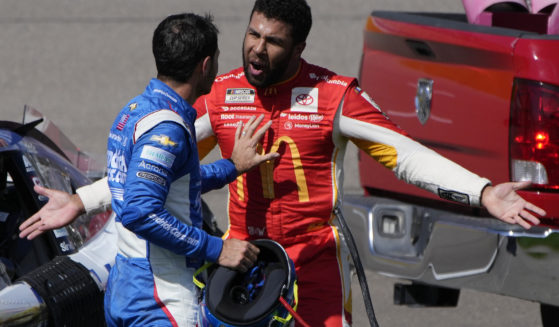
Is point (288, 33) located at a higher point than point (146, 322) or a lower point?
higher

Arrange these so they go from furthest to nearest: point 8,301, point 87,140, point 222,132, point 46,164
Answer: point 87,140 → point 46,164 → point 222,132 → point 8,301

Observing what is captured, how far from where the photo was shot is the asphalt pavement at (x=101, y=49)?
10477mm

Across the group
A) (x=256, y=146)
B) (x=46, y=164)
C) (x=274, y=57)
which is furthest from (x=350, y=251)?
(x=46, y=164)

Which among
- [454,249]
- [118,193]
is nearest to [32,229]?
[118,193]

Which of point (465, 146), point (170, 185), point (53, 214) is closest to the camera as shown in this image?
point (170, 185)

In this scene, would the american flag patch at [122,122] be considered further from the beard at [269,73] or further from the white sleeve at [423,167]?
the white sleeve at [423,167]

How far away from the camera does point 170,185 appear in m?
3.49

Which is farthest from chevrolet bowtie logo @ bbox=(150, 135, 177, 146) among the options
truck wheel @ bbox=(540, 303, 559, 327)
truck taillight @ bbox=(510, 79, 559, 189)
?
truck wheel @ bbox=(540, 303, 559, 327)

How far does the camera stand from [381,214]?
534 centimetres

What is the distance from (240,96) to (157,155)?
1041 mm

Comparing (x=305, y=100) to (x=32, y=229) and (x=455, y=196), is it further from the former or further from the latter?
(x=32, y=229)

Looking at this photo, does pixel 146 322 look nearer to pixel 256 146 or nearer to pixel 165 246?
pixel 165 246

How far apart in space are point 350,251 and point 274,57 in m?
0.84

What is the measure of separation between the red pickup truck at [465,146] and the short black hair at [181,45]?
1830mm
